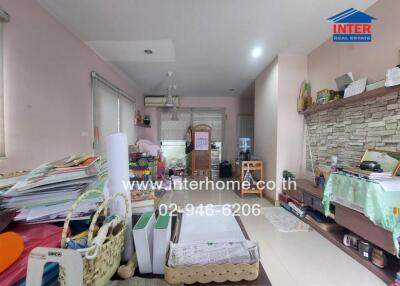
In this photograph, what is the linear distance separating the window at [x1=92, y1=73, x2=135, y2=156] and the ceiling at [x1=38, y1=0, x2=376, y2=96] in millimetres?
481

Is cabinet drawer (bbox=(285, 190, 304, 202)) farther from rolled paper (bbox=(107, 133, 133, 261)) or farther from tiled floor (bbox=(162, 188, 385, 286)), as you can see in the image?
rolled paper (bbox=(107, 133, 133, 261))

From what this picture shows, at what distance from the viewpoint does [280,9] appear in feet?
6.86

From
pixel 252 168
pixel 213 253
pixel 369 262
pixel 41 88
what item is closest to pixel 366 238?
pixel 369 262

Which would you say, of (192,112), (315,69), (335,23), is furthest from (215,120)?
(335,23)

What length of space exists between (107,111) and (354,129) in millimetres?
3700

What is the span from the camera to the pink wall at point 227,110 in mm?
6332

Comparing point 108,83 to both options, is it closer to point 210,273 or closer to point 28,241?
point 28,241

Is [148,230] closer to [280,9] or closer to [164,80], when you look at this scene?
[280,9]

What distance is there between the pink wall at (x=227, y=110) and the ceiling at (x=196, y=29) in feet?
8.09

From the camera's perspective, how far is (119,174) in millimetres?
731

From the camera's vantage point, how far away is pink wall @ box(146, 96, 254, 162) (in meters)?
6.33

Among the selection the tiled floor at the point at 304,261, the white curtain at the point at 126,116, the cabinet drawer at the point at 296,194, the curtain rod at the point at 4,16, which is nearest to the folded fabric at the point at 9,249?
the tiled floor at the point at 304,261

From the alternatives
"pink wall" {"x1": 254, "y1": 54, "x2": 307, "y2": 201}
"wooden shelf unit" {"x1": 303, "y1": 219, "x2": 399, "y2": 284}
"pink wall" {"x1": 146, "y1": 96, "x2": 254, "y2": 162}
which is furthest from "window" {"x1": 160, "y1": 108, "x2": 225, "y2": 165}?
"wooden shelf unit" {"x1": 303, "y1": 219, "x2": 399, "y2": 284}

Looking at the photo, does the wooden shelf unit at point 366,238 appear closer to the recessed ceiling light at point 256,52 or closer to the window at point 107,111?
Result: the recessed ceiling light at point 256,52
